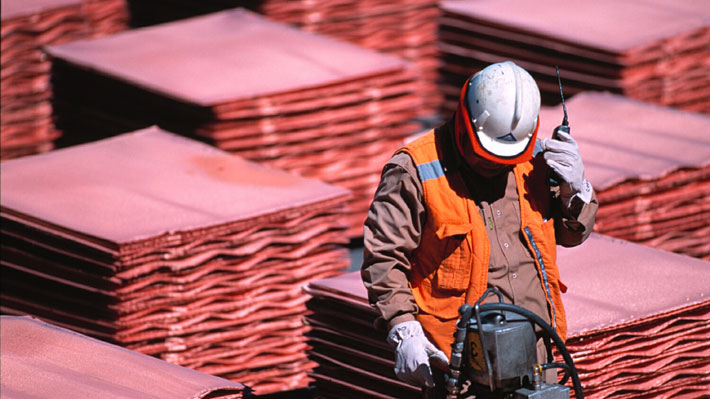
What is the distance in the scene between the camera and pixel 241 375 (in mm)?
6758

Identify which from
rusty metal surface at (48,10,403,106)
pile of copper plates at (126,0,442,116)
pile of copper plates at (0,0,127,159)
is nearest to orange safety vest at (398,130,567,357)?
rusty metal surface at (48,10,403,106)

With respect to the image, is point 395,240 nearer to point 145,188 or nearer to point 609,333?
point 609,333

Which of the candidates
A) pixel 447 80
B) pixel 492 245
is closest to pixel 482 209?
pixel 492 245

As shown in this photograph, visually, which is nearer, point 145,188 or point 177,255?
point 177,255

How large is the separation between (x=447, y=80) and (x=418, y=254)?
5551mm

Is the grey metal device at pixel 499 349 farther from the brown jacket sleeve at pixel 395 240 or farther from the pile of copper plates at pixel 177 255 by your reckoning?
the pile of copper plates at pixel 177 255

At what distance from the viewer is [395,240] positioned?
14.3 feet

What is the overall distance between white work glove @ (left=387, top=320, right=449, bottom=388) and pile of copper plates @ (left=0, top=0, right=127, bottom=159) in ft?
17.3

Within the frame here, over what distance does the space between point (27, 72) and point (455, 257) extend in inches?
225

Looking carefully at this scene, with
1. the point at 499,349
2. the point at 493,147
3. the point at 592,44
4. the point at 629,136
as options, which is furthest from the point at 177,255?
the point at 592,44

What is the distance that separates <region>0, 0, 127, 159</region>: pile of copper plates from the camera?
9164 mm

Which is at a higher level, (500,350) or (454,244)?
(454,244)

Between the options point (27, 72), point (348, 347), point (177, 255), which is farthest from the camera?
point (27, 72)

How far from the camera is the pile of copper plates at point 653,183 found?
702 cm
